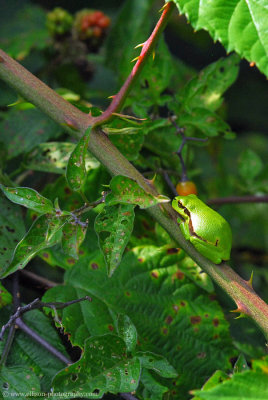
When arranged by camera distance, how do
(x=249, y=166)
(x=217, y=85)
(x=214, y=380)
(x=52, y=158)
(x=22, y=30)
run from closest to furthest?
(x=214, y=380)
(x=52, y=158)
(x=217, y=85)
(x=249, y=166)
(x=22, y=30)

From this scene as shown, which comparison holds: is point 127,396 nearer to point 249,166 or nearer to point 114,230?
point 114,230

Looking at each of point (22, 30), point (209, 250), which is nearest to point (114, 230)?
point (209, 250)

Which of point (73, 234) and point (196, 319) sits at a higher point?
point (73, 234)

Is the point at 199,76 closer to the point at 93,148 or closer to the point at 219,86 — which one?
the point at 219,86

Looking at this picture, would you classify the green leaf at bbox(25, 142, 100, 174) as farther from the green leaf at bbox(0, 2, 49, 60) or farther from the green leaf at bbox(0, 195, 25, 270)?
the green leaf at bbox(0, 2, 49, 60)

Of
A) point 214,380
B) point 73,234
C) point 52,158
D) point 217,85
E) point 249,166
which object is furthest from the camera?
point 249,166

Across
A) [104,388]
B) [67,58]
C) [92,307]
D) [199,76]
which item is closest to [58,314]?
[92,307]

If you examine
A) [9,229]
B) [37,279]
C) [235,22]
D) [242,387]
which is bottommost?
[37,279]
